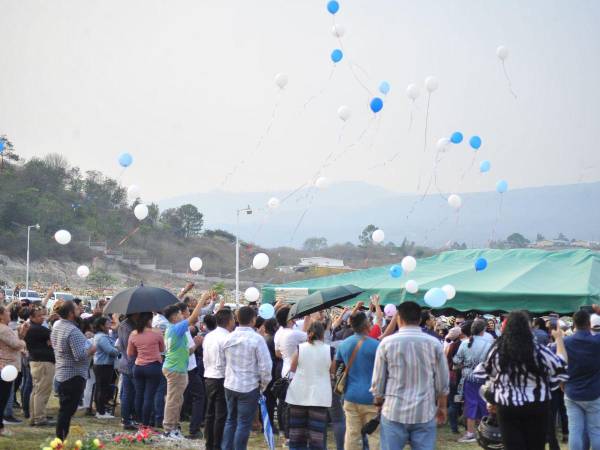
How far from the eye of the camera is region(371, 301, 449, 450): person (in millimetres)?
4828

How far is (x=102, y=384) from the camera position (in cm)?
987

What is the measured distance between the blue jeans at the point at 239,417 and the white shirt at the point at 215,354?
0.40 metres

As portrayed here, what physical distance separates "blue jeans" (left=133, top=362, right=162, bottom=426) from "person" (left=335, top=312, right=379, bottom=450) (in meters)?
3.03

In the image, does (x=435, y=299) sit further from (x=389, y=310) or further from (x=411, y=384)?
(x=411, y=384)

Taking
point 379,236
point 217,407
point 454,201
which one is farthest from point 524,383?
point 379,236

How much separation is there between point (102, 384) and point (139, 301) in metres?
2.42

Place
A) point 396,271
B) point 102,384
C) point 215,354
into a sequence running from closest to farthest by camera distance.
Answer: point 215,354 < point 102,384 < point 396,271

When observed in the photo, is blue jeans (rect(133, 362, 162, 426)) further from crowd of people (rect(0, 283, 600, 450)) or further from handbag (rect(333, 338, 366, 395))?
handbag (rect(333, 338, 366, 395))

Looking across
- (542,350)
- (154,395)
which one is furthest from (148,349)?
(542,350)

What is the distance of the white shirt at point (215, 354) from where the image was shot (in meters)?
7.11

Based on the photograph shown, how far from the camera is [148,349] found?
8.35 meters

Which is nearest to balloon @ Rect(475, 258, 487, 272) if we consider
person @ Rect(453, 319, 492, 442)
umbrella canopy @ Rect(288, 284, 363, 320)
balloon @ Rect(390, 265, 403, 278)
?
balloon @ Rect(390, 265, 403, 278)


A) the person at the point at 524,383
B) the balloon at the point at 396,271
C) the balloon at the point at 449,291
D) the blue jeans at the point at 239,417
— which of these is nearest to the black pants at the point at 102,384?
the blue jeans at the point at 239,417

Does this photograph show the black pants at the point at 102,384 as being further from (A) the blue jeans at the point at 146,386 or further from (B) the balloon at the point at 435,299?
(B) the balloon at the point at 435,299
